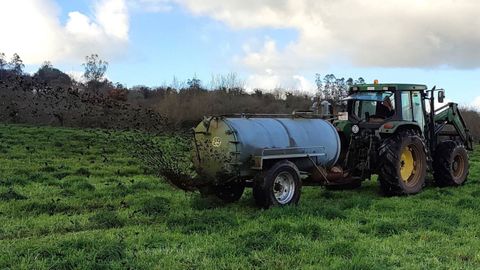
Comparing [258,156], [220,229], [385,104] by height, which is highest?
[385,104]

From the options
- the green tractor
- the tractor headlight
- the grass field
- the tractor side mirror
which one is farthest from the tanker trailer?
the tractor side mirror

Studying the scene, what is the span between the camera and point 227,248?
673cm

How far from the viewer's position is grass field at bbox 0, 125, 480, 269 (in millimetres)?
6285

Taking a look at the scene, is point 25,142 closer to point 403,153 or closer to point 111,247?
point 403,153

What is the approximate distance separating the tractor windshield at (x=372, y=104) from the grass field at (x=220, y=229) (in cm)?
187

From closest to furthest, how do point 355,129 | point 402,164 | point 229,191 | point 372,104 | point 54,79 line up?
1. point 229,191
2. point 355,129
3. point 402,164
4. point 372,104
5. point 54,79

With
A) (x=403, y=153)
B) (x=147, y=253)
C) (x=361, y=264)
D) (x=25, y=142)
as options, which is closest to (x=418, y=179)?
(x=403, y=153)

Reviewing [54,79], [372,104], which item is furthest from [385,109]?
[54,79]

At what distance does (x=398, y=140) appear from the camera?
12047mm

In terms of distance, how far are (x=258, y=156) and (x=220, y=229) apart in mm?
2009

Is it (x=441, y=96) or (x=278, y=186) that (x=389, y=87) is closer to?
(x=441, y=96)

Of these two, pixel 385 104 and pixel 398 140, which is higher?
pixel 385 104

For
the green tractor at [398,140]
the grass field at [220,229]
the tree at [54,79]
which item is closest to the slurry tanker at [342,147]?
the green tractor at [398,140]

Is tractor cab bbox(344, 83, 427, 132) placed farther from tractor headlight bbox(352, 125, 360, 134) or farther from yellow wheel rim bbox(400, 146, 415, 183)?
yellow wheel rim bbox(400, 146, 415, 183)
